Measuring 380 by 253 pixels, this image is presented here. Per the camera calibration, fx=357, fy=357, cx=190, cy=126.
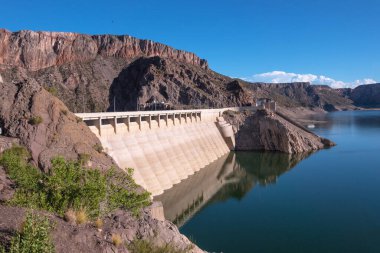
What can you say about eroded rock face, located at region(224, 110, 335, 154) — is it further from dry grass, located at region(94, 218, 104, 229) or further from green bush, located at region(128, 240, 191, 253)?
dry grass, located at region(94, 218, 104, 229)

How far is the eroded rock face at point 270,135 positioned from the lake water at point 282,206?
8.07 m

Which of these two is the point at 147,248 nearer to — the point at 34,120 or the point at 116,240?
the point at 116,240

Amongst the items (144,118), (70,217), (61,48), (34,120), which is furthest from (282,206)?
(61,48)

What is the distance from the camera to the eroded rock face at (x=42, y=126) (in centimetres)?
2544

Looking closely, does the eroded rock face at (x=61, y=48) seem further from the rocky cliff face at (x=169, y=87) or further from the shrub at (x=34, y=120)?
the shrub at (x=34, y=120)

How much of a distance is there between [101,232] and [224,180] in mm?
36303

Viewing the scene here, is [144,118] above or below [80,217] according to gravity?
above

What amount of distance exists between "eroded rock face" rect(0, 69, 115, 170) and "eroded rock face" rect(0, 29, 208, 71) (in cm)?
9777

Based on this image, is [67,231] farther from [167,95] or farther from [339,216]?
[167,95]

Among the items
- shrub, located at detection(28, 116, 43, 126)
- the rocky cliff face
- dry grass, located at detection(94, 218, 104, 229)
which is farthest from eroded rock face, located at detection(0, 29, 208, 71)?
dry grass, located at detection(94, 218, 104, 229)

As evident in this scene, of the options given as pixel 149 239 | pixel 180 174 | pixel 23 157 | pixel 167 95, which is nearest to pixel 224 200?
pixel 180 174

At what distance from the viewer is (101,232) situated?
11656 millimetres

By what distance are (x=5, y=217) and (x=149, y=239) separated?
470 cm

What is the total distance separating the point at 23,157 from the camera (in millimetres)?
23375
